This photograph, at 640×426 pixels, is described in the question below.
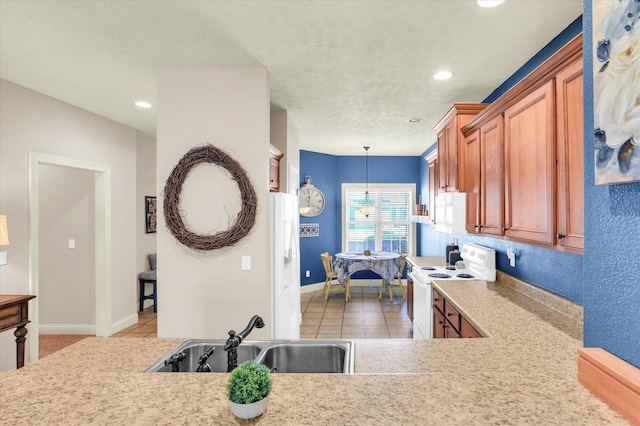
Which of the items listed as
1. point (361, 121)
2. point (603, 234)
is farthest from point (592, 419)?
point (361, 121)

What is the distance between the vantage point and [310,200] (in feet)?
23.1

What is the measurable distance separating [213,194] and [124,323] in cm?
300

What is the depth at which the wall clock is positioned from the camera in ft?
22.7

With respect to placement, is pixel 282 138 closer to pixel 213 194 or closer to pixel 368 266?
pixel 213 194

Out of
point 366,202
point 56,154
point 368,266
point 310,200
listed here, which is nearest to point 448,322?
point 368,266

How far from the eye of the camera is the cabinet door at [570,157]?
1.64m

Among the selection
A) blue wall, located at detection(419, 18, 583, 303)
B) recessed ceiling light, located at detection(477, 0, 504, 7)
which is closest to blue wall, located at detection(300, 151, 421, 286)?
blue wall, located at detection(419, 18, 583, 303)

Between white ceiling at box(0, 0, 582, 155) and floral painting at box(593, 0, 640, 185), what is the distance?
1.29 meters

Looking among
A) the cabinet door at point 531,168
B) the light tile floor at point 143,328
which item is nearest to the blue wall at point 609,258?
the cabinet door at point 531,168

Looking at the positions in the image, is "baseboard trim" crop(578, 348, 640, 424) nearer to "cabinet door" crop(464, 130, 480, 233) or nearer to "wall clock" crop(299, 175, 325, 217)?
"cabinet door" crop(464, 130, 480, 233)

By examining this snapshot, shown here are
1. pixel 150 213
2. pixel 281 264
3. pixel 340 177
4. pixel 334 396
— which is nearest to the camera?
pixel 334 396

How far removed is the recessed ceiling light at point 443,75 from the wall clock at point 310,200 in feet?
13.4

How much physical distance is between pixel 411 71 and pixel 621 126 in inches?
91.6

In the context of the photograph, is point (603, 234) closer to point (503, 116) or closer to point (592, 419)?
point (592, 419)
